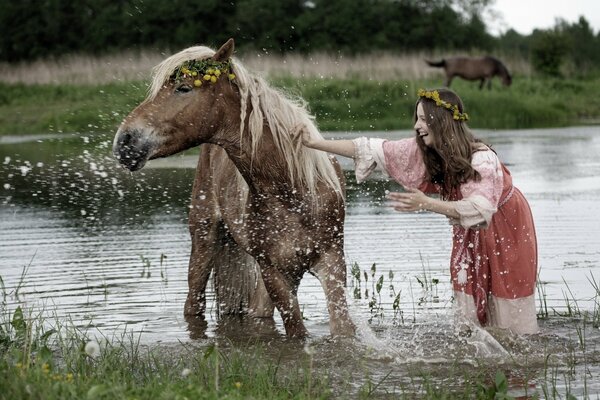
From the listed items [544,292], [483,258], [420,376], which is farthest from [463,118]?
[544,292]

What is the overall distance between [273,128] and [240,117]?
197 millimetres

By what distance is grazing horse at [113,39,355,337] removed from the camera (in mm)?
6543

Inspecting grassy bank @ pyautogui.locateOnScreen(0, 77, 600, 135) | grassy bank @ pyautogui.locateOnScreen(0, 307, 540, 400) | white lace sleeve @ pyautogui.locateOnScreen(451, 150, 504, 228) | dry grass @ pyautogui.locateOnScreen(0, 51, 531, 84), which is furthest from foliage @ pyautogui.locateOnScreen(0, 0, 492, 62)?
grassy bank @ pyautogui.locateOnScreen(0, 307, 540, 400)

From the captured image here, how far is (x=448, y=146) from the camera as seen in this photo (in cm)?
672

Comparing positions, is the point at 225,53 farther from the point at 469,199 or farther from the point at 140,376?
the point at 140,376

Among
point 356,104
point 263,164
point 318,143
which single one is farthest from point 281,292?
point 356,104

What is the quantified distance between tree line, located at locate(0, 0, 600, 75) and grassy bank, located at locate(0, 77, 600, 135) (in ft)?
36.9

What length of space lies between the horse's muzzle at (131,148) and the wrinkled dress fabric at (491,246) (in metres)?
1.33

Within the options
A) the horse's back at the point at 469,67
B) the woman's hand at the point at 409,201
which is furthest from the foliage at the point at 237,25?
the woman's hand at the point at 409,201

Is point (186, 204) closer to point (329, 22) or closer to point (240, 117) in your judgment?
point (240, 117)

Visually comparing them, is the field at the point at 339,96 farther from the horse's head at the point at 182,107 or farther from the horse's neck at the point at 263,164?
the horse's head at the point at 182,107

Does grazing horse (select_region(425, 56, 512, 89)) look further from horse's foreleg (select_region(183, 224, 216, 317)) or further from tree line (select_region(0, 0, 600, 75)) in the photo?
horse's foreleg (select_region(183, 224, 216, 317))

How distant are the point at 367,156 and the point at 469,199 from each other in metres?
0.74

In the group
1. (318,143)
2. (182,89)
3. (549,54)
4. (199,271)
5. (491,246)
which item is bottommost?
(199,271)
